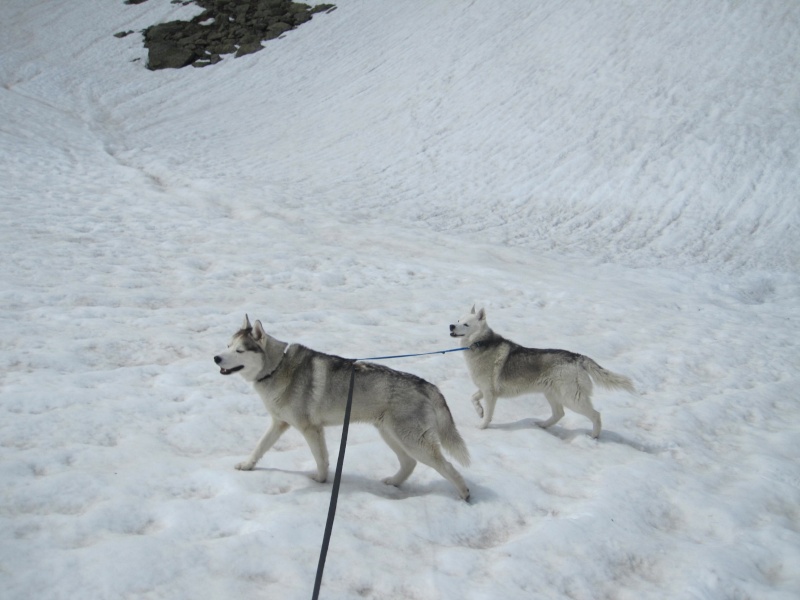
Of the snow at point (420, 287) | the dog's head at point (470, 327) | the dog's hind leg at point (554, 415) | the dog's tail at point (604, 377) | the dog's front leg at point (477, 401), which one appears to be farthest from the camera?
the dog's head at point (470, 327)

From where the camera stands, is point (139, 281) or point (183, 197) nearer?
point (139, 281)

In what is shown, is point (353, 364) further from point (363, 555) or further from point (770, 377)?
point (770, 377)

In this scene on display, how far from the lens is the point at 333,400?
18.5 ft

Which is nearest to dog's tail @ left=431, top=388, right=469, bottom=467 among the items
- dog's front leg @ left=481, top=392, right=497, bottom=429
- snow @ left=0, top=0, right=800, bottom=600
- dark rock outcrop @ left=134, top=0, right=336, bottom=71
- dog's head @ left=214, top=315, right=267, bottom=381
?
snow @ left=0, top=0, right=800, bottom=600

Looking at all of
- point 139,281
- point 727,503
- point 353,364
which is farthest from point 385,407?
point 139,281

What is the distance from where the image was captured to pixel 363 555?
14.5 feet

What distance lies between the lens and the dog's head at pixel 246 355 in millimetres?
5465

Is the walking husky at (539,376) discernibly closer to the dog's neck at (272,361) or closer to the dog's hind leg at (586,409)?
the dog's hind leg at (586,409)

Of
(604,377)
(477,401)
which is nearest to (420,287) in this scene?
(477,401)

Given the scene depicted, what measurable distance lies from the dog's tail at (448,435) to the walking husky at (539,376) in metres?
2.07

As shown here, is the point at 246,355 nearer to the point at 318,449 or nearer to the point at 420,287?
the point at 318,449

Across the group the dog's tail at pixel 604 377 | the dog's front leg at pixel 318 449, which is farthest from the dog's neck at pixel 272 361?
the dog's tail at pixel 604 377

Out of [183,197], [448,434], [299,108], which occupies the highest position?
[299,108]

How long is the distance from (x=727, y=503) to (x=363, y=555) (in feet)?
13.1
